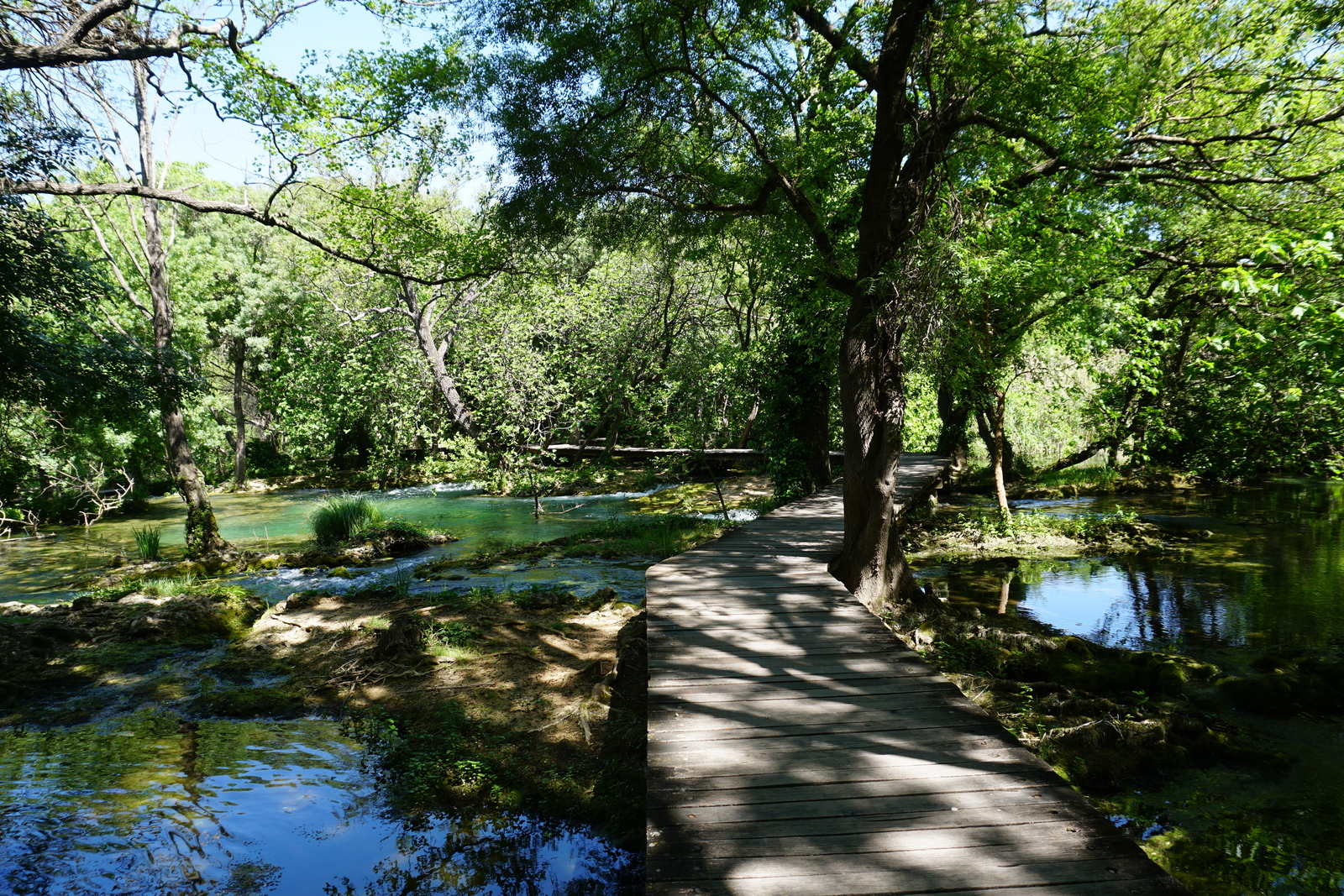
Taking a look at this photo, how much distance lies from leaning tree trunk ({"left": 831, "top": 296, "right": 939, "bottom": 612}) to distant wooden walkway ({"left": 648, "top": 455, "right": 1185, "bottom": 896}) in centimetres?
158

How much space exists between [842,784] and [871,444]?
159 inches

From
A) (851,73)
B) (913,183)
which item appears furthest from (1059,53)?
(913,183)

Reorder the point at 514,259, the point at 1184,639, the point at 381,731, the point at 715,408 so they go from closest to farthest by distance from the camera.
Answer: the point at 381,731 → the point at 1184,639 → the point at 514,259 → the point at 715,408

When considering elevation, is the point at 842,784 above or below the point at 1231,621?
above

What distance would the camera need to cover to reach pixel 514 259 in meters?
13.5

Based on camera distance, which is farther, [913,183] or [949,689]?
[913,183]

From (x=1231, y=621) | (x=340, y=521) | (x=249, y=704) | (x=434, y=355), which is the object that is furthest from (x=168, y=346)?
(x=1231, y=621)

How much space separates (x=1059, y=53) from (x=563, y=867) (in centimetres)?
907

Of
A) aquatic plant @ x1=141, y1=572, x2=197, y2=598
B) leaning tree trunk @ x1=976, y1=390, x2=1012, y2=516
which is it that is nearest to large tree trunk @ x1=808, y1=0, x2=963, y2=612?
leaning tree trunk @ x1=976, y1=390, x2=1012, y2=516

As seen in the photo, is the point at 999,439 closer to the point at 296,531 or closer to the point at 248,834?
the point at 248,834

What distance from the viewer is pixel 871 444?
22.3ft

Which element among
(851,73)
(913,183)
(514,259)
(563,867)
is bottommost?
(563,867)

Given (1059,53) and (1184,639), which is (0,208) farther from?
(1184,639)

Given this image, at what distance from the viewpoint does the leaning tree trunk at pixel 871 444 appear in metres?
6.70
